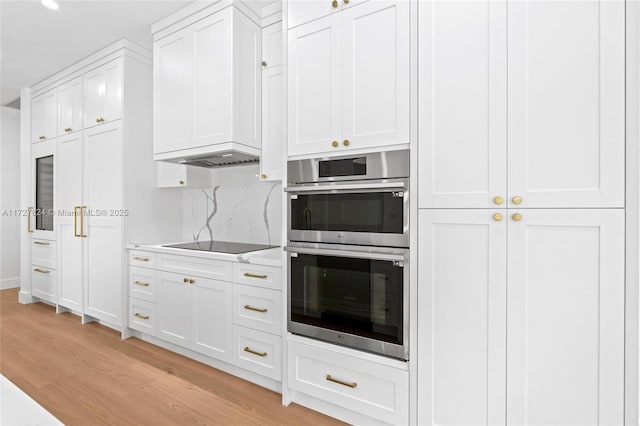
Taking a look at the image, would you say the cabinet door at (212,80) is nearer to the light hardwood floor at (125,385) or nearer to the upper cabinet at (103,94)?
the upper cabinet at (103,94)

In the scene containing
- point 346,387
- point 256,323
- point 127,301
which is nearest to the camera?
point 346,387

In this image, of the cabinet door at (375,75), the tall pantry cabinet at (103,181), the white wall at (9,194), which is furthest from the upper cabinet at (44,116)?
the cabinet door at (375,75)

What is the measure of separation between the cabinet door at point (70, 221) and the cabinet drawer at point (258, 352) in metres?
2.27

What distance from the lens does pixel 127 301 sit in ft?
9.96

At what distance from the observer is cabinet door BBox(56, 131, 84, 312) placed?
3.46 meters

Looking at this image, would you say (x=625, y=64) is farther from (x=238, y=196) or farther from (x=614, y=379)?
(x=238, y=196)

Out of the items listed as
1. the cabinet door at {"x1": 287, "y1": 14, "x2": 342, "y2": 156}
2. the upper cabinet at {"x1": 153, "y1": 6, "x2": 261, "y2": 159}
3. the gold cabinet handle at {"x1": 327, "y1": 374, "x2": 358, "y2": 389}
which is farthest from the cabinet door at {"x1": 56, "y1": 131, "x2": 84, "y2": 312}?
the gold cabinet handle at {"x1": 327, "y1": 374, "x2": 358, "y2": 389}

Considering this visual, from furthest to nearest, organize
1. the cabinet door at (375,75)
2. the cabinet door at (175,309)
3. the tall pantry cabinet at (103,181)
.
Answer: the tall pantry cabinet at (103,181)
the cabinet door at (175,309)
the cabinet door at (375,75)

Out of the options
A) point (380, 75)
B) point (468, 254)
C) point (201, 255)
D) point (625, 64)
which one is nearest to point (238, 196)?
point (201, 255)

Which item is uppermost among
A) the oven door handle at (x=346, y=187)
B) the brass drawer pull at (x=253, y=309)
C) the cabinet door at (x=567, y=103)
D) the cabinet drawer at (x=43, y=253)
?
the cabinet door at (x=567, y=103)

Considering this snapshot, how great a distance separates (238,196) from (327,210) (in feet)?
4.96

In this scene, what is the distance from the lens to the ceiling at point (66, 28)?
2490 mm

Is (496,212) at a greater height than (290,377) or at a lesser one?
greater

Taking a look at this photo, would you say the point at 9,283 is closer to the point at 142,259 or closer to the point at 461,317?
the point at 142,259
